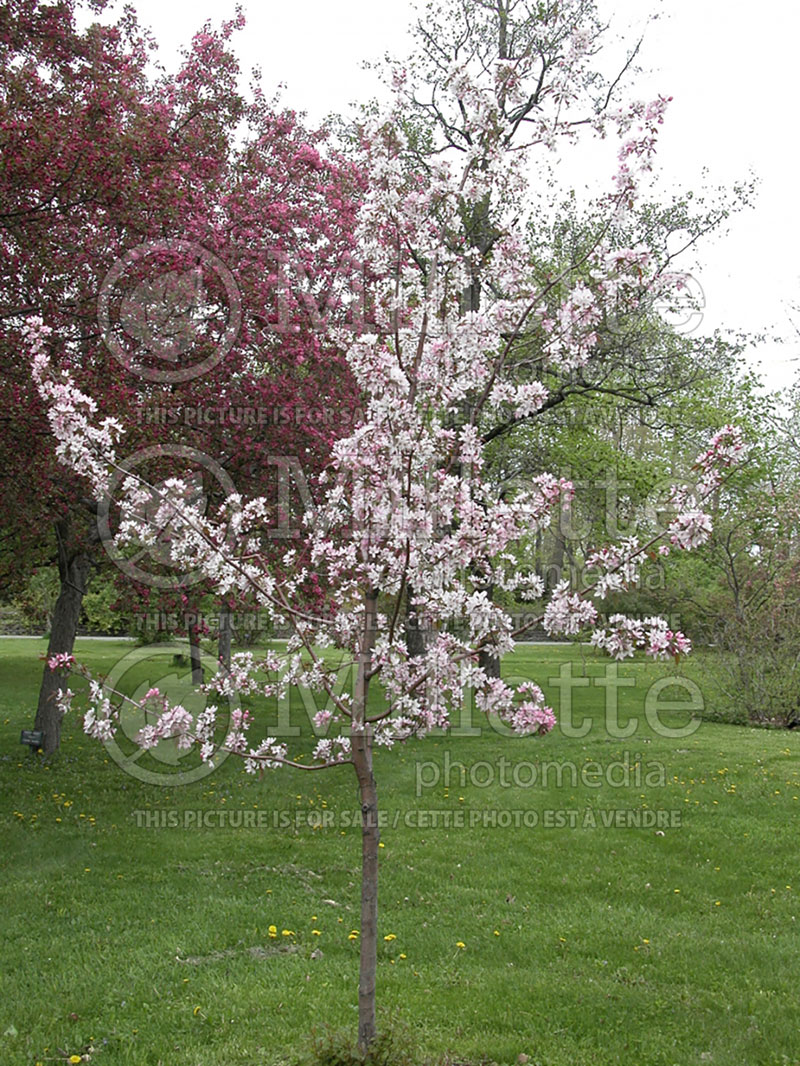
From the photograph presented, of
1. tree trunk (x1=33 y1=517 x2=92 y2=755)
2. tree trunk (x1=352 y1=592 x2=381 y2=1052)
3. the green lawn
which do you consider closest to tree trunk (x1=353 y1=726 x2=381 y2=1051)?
tree trunk (x1=352 y1=592 x2=381 y2=1052)

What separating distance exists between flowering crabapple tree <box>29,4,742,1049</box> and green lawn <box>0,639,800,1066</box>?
120 centimetres

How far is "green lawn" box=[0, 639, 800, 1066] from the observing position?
463cm

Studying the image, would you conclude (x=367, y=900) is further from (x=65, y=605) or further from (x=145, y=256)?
(x=65, y=605)

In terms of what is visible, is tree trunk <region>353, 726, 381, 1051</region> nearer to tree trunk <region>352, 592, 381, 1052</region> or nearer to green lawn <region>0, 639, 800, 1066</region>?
tree trunk <region>352, 592, 381, 1052</region>

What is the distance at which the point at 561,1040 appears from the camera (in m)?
4.56

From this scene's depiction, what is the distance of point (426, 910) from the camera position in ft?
21.3

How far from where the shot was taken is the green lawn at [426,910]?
463 centimetres

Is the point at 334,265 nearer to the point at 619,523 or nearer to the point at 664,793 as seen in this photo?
the point at 664,793

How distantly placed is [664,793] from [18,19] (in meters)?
10.1

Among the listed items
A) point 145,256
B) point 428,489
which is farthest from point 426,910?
point 145,256

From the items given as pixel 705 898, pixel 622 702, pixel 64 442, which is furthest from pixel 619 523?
pixel 64 442

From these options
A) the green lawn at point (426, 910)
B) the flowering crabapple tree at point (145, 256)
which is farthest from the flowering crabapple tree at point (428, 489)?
the flowering crabapple tree at point (145, 256)

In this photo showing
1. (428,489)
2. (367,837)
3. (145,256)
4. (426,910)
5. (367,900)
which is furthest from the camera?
(145,256)

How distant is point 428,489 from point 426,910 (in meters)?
3.64
